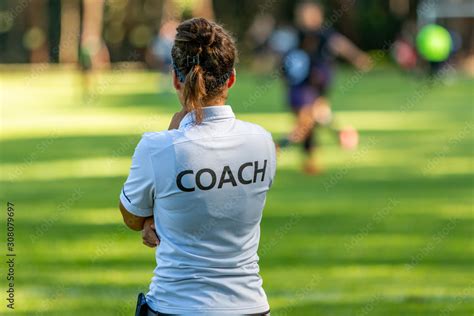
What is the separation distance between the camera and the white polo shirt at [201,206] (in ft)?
14.2

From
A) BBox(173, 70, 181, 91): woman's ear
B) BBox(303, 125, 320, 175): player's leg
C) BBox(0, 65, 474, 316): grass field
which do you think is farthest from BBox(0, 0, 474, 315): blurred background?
BBox(173, 70, 181, 91): woman's ear

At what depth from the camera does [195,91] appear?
436 centimetres

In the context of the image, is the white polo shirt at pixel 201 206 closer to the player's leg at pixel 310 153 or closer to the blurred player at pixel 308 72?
the blurred player at pixel 308 72

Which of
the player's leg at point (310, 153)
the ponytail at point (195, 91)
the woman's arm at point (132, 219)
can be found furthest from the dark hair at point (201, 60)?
the player's leg at point (310, 153)

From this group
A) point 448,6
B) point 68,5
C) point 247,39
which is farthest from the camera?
point 68,5

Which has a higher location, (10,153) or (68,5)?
(10,153)

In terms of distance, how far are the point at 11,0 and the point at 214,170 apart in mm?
74352

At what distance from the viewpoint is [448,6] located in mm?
64312

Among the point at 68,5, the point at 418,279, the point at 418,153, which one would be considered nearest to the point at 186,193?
the point at 418,279

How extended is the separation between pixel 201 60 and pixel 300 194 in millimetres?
11367

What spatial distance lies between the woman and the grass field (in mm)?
3990

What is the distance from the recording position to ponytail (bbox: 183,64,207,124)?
433 centimetres

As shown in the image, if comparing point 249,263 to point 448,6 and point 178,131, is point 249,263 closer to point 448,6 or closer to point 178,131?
point 178,131

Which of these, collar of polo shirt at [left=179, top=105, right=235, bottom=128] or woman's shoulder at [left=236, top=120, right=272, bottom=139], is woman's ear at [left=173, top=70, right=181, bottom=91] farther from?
woman's shoulder at [left=236, top=120, right=272, bottom=139]
